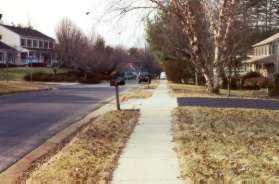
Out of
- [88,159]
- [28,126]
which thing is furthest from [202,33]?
[88,159]

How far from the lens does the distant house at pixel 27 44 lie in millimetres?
98069

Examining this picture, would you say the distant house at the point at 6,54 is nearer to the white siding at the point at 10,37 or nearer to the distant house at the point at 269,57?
the white siding at the point at 10,37

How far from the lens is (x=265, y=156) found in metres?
9.66

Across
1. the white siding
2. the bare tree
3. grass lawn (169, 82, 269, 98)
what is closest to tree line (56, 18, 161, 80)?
the white siding

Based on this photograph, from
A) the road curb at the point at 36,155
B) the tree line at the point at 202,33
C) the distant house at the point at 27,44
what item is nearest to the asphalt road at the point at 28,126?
the road curb at the point at 36,155

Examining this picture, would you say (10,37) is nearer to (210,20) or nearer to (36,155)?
(210,20)

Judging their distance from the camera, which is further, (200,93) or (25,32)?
(25,32)

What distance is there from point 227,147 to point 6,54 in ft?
269

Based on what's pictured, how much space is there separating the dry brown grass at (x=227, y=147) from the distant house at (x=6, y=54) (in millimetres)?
71571

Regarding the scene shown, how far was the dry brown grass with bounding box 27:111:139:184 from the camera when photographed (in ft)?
27.2

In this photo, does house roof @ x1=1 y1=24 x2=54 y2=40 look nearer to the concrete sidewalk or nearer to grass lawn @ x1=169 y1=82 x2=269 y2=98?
grass lawn @ x1=169 y1=82 x2=269 y2=98

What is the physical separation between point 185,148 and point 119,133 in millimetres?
3137

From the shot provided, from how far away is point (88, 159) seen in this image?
9.88 meters

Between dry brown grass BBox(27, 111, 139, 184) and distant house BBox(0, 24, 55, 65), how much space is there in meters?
81.7
